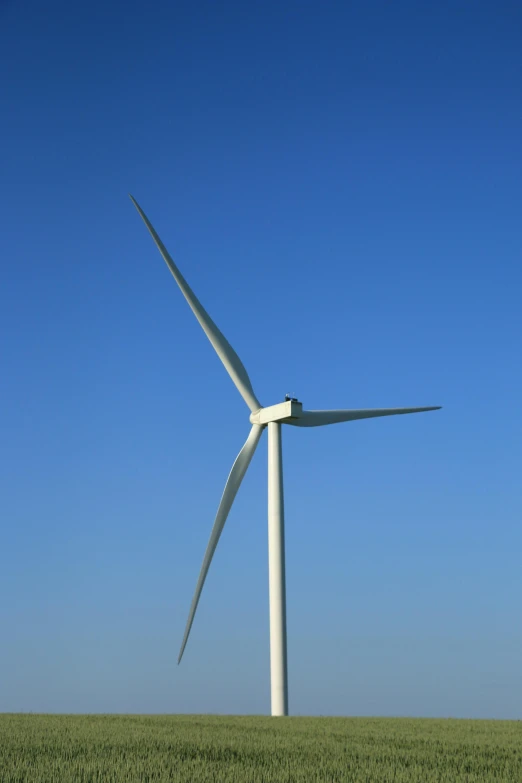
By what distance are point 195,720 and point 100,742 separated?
9.66 metres

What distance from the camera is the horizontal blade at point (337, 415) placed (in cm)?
4427

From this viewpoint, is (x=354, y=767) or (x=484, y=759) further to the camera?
(x=484, y=759)

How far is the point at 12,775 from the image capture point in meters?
16.6

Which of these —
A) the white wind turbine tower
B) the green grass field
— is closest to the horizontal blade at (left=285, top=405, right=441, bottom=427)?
the white wind turbine tower

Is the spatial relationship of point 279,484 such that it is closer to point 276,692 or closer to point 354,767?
point 276,692

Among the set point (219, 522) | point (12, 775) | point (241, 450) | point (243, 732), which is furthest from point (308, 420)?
point (12, 775)

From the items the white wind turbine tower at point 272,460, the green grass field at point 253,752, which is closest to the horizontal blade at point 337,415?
the white wind turbine tower at point 272,460

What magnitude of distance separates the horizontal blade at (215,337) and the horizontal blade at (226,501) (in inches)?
76.6

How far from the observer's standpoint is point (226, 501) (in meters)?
41.8

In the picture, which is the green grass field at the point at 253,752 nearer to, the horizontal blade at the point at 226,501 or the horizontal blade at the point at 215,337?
the horizontal blade at the point at 226,501

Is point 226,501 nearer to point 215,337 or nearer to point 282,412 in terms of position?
point 282,412

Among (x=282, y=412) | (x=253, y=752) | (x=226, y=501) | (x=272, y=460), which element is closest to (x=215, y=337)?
(x=282, y=412)

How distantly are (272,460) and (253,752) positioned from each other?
74.6 feet

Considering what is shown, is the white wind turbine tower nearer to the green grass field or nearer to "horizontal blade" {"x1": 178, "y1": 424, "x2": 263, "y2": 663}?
"horizontal blade" {"x1": 178, "y1": 424, "x2": 263, "y2": 663}
